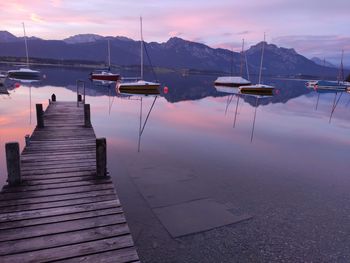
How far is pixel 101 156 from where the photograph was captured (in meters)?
9.92

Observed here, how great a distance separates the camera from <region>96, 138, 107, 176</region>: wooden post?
32.0ft

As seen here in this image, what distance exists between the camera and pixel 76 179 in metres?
9.80

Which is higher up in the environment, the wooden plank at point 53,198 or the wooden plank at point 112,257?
the wooden plank at point 53,198

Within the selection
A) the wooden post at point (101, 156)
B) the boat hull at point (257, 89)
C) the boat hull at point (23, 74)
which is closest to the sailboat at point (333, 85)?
the boat hull at point (257, 89)

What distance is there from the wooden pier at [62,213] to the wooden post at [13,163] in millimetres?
43

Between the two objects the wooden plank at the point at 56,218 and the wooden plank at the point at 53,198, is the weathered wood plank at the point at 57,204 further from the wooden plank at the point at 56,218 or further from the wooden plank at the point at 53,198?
the wooden plank at the point at 56,218

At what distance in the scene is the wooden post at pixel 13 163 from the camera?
8798 millimetres

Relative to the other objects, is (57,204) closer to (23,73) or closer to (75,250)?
(75,250)

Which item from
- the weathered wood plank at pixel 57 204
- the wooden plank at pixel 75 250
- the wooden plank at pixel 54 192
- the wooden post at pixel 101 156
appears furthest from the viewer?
the wooden post at pixel 101 156

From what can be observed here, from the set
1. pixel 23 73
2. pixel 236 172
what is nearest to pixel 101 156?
pixel 236 172

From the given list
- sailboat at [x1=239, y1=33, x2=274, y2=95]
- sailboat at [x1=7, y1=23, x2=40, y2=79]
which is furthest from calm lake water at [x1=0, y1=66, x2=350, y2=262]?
sailboat at [x1=7, y1=23, x2=40, y2=79]

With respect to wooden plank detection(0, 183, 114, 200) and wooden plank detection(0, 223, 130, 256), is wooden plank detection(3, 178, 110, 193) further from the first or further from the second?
wooden plank detection(0, 223, 130, 256)

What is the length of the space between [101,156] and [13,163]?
2.81 m

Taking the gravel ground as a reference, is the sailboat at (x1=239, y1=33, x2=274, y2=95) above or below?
above
